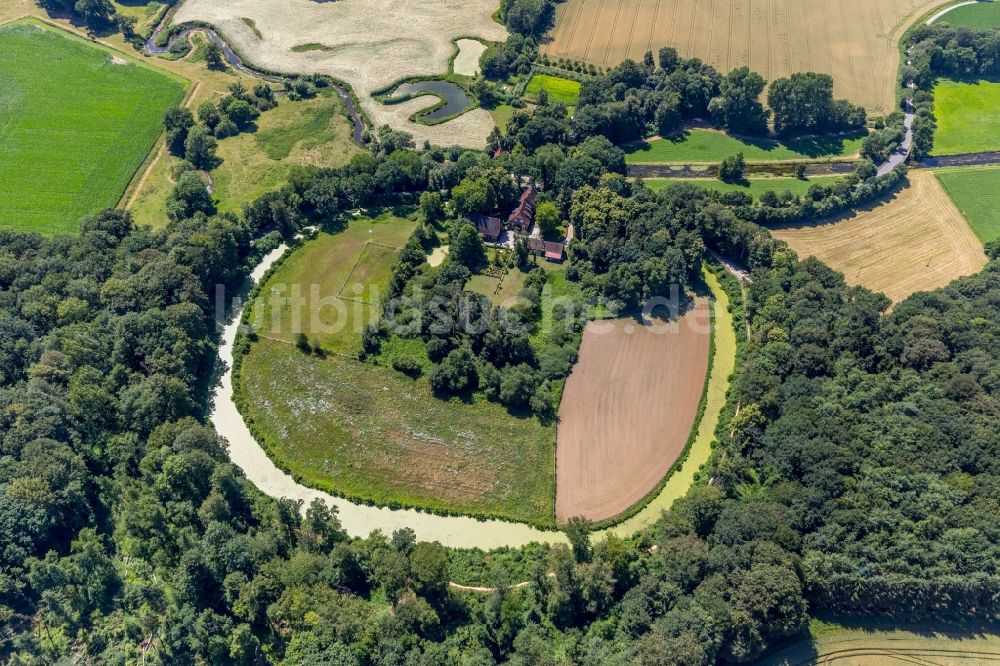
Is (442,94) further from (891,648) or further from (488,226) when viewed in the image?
(891,648)

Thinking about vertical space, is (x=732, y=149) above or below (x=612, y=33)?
below

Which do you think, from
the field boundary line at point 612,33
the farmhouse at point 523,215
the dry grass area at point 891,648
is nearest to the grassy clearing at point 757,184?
the farmhouse at point 523,215

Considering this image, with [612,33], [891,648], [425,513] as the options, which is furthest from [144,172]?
[891,648]

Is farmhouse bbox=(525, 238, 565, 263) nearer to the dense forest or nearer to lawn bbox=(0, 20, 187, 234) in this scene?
the dense forest

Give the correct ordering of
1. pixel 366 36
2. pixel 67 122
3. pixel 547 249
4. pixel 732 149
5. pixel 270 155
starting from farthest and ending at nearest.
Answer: pixel 366 36 < pixel 67 122 < pixel 732 149 < pixel 270 155 < pixel 547 249

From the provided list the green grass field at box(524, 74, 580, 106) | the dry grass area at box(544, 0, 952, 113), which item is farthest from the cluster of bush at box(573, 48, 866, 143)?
the dry grass area at box(544, 0, 952, 113)

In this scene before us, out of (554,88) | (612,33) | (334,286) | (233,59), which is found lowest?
(334,286)

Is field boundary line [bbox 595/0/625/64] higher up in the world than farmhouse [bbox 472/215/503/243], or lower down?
higher up
